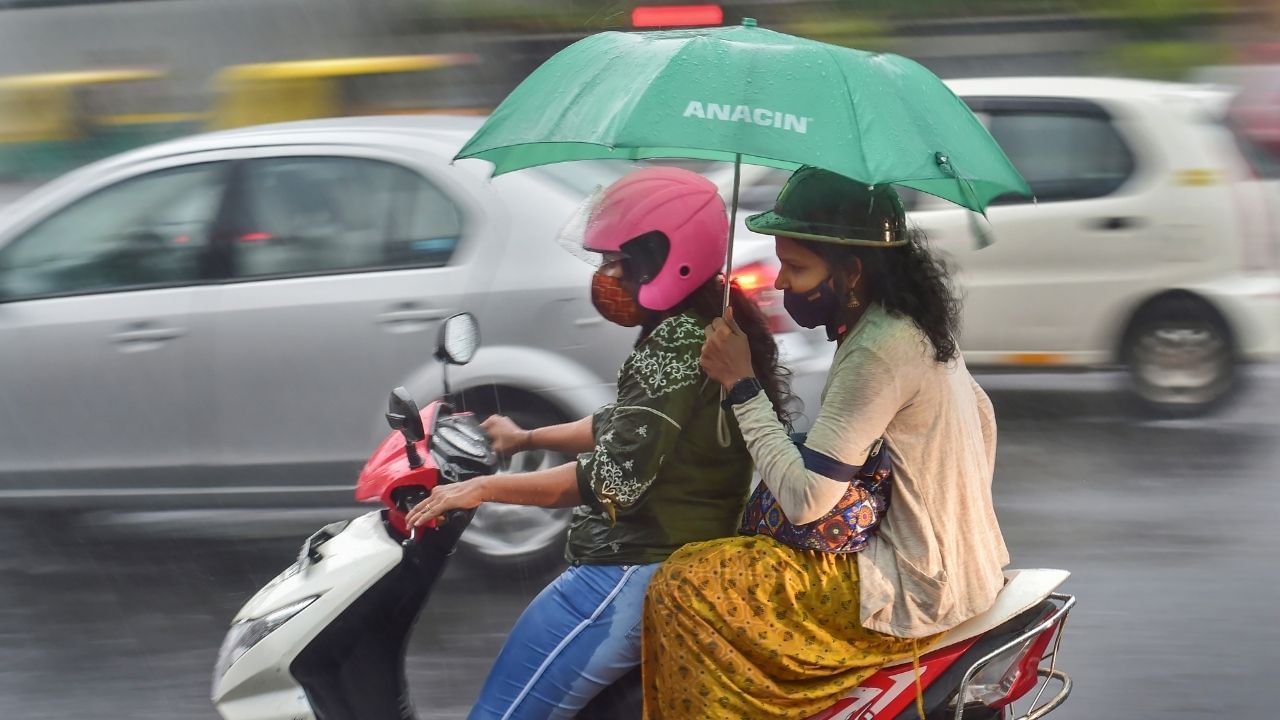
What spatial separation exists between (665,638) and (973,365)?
5.82m

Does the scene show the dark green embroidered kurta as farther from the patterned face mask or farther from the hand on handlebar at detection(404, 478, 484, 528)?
the hand on handlebar at detection(404, 478, 484, 528)

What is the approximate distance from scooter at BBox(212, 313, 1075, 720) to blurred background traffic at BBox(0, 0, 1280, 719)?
1541 mm

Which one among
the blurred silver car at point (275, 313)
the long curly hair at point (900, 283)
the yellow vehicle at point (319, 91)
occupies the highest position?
the long curly hair at point (900, 283)

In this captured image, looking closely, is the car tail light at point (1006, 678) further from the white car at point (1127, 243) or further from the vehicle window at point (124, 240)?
the white car at point (1127, 243)

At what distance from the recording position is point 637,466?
2453 mm

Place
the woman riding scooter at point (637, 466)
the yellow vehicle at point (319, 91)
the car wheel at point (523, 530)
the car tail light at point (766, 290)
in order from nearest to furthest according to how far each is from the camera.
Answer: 1. the woman riding scooter at point (637, 466)
2. the car tail light at point (766, 290)
3. the car wheel at point (523, 530)
4. the yellow vehicle at point (319, 91)

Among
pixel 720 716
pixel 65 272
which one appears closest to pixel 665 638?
pixel 720 716

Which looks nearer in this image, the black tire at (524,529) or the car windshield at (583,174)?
the black tire at (524,529)

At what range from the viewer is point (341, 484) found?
550 cm

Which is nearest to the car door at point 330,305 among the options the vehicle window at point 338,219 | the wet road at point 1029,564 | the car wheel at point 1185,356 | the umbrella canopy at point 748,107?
the vehicle window at point 338,219

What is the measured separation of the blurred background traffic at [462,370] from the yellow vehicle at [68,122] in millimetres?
10231

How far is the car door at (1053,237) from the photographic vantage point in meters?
7.54

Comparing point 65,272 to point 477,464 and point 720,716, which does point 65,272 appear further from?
point 720,716

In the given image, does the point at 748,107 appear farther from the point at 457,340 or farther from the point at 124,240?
the point at 124,240
